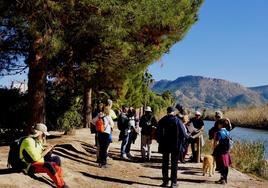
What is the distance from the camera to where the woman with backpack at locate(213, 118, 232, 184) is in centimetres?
1296

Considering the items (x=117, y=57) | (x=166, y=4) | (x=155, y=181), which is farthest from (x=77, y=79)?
(x=155, y=181)

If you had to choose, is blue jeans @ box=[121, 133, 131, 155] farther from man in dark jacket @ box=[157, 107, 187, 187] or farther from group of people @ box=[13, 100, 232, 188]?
man in dark jacket @ box=[157, 107, 187, 187]

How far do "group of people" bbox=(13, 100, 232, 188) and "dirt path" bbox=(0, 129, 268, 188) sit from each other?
0.46 m

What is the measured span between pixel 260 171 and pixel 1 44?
9.80 m

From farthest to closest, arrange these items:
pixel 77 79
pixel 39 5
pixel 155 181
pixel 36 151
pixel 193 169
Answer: pixel 77 79 → pixel 193 169 → pixel 39 5 → pixel 155 181 → pixel 36 151

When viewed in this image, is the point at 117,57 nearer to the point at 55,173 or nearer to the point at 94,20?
the point at 94,20

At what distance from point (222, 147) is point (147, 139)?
4025mm

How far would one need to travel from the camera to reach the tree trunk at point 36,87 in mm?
16891

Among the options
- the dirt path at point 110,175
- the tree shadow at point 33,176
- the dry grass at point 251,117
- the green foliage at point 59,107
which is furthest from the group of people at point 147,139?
the dry grass at point 251,117

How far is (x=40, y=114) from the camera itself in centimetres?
1727

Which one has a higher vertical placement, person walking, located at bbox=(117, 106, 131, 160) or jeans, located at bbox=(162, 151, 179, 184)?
person walking, located at bbox=(117, 106, 131, 160)

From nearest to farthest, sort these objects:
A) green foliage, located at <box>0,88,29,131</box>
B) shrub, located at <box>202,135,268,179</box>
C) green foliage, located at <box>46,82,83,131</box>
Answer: shrub, located at <box>202,135,268,179</box> → green foliage, located at <box>0,88,29,131</box> → green foliage, located at <box>46,82,83,131</box>

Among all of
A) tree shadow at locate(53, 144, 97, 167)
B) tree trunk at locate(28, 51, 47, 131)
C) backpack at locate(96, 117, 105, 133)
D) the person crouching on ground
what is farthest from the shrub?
the person crouching on ground

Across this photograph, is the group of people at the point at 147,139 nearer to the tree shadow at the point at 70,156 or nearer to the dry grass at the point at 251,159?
Result: the tree shadow at the point at 70,156
